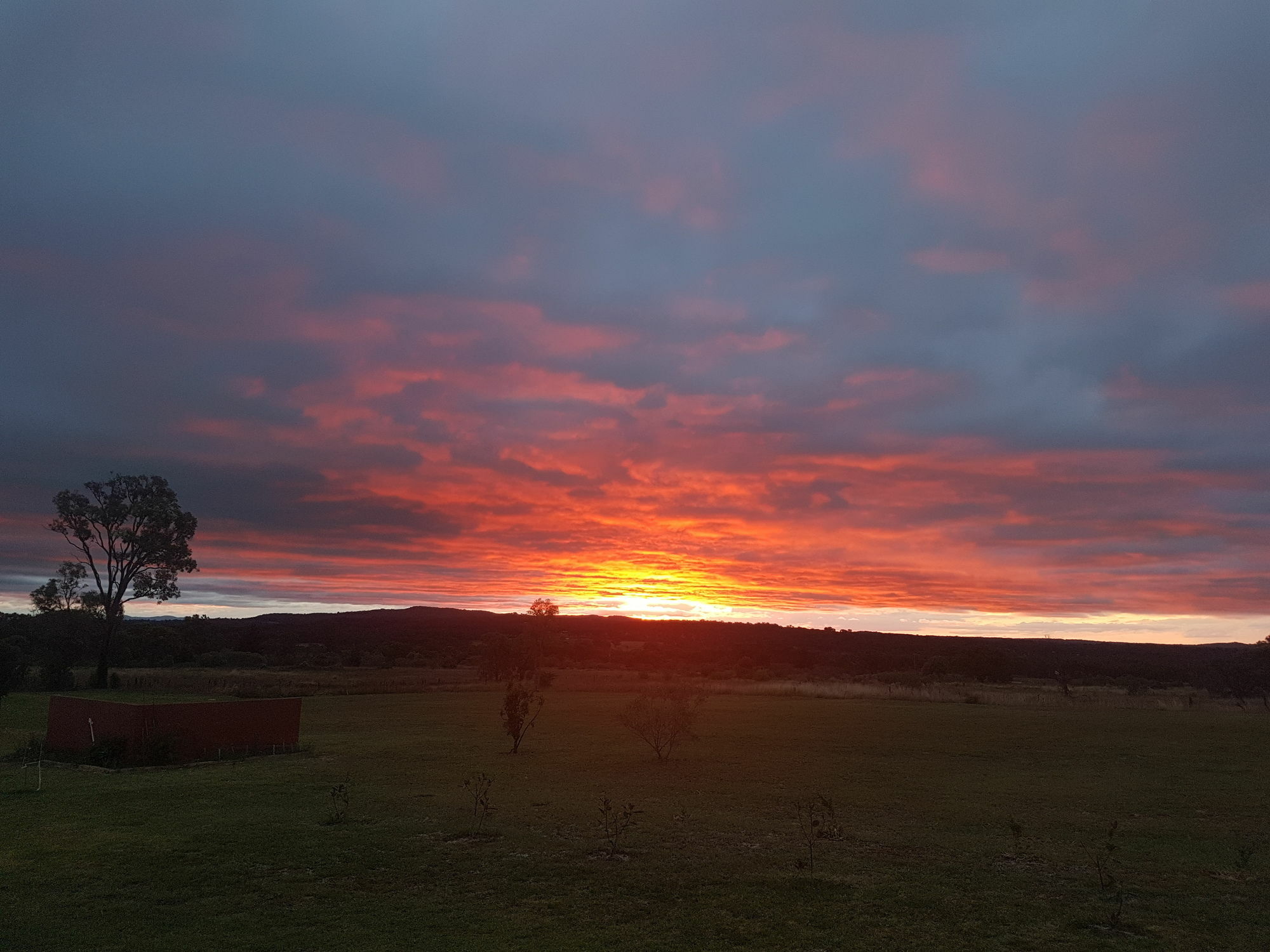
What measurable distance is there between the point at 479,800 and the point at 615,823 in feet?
11.4

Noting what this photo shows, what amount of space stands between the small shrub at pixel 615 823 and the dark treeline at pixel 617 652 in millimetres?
38581

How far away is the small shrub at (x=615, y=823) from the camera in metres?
12.0

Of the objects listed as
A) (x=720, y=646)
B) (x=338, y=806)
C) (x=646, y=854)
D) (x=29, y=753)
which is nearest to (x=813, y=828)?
(x=646, y=854)

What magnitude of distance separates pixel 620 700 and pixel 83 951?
3293 cm

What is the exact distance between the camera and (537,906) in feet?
30.5

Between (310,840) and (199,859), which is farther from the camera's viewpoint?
(310,840)

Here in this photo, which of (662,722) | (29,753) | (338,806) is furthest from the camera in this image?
(662,722)

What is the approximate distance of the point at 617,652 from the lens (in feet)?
338

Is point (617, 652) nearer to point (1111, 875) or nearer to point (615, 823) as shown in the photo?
point (615, 823)

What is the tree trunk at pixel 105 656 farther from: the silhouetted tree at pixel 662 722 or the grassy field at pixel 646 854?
the silhouetted tree at pixel 662 722

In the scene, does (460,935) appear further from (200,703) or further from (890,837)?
(200,703)

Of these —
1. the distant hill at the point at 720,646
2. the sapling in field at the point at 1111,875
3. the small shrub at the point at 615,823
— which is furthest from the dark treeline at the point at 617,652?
the sapling in field at the point at 1111,875

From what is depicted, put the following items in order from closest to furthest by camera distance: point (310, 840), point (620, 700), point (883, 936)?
point (883, 936), point (310, 840), point (620, 700)

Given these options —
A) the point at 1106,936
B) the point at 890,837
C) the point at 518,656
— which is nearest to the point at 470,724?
the point at 890,837
